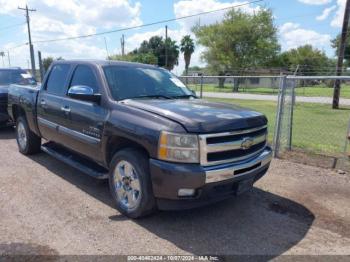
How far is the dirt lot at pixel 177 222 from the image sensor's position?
3455 millimetres

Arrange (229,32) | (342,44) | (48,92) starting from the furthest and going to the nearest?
(229,32)
(342,44)
(48,92)

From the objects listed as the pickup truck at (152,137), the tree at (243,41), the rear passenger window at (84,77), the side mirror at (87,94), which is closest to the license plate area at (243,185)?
the pickup truck at (152,137)

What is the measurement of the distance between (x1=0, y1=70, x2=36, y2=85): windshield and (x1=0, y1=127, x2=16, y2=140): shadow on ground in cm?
140

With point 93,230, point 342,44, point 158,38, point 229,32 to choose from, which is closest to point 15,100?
point 93,230

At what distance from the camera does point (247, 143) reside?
3891 mm

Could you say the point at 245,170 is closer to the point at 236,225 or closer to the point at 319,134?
the point at 236,225

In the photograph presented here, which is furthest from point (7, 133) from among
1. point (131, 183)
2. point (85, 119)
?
point (131, 183)

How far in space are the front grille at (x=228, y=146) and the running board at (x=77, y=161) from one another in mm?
1609

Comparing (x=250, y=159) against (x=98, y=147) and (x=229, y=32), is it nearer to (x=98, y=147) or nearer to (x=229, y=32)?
(x=98, y=147)

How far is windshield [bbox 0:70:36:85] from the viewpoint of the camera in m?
10.1

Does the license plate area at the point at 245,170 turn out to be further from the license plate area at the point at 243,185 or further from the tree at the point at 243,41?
the tree at the point at 243,41

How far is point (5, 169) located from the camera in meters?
6.05

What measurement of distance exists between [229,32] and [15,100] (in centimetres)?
4260

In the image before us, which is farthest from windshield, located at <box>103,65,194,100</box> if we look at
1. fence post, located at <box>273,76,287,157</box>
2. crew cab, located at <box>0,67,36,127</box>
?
crew cab, located at <box>0,67,36,127</box>
